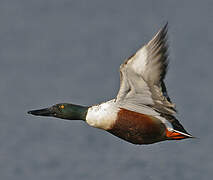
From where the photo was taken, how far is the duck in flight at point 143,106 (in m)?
10.6

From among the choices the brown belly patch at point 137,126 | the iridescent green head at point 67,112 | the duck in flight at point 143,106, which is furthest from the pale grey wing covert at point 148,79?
the iridescent green head at point 67,112

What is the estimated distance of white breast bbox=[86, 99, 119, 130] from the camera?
11.3 m

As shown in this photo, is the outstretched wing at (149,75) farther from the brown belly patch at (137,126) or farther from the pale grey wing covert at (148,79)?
the brown belly patch at (137,126)

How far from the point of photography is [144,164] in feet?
82.9

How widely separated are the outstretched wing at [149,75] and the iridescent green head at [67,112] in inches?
36.9

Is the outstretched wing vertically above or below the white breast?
above

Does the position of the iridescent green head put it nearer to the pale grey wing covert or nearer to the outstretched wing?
the pale grey wing covert

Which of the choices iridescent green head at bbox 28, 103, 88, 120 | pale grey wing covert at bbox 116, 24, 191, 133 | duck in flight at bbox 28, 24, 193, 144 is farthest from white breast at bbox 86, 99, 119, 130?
iridescent green head at bbox 28, 103, 88, 120

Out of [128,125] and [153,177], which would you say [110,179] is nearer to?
[153,177]

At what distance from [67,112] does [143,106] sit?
54.3 inches

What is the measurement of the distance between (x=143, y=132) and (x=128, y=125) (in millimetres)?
221

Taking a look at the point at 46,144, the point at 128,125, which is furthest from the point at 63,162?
the point at 128,125

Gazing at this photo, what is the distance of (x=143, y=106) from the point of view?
36.9 ft

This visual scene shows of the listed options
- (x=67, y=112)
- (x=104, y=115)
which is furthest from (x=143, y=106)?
(x=67, y=112)
